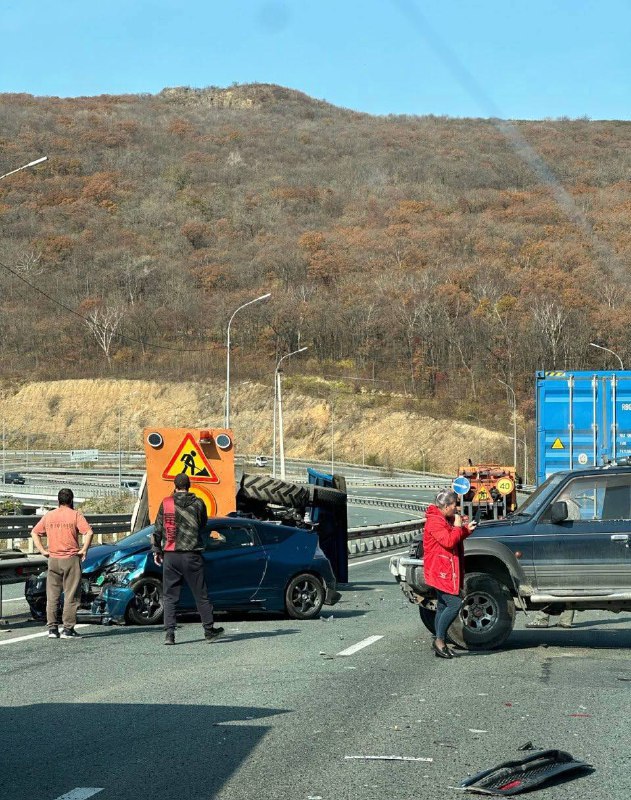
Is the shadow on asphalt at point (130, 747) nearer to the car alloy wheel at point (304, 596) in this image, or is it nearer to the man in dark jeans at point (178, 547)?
the man in dark jeans at point (178, 547)

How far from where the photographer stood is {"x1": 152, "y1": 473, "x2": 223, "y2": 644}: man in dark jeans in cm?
1362

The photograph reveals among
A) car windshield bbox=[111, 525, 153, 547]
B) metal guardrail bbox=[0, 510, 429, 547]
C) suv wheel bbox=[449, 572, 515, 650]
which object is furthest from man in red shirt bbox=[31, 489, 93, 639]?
metal guardrail bbox=[0, 510, 429, 547]

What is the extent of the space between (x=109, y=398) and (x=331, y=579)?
292 feet

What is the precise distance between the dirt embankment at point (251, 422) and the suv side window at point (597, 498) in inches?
2902

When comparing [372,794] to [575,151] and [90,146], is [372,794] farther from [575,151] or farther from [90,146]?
[90,146]

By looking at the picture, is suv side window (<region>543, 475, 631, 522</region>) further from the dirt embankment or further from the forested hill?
the forested hill

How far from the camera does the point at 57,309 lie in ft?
399

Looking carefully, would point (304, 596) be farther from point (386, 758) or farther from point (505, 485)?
point (505, 485)

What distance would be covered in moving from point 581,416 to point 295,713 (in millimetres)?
17717

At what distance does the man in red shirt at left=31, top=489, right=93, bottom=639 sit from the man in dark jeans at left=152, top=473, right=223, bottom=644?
117 centimetres

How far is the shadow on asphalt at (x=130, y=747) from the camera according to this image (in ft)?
23.4

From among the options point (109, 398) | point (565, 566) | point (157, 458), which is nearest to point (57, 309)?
point (109, 398)

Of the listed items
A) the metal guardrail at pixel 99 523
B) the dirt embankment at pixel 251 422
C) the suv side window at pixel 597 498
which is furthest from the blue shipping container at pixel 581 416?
the dirt embankment at pixel 251 422

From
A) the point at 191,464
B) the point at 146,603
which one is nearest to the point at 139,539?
the point at 146,603
